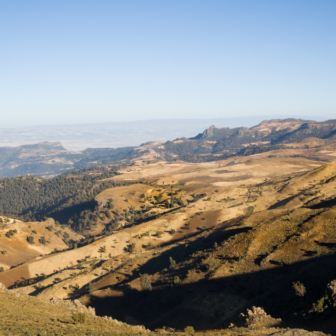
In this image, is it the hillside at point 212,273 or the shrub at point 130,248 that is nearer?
the hillside at point 212,273

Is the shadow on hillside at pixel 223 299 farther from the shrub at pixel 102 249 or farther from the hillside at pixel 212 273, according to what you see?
the shrub at pixel 102 249

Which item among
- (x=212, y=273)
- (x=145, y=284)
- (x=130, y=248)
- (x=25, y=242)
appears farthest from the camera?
(x=25, y=242)

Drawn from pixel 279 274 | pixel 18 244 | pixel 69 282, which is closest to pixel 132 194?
pixel 18 244

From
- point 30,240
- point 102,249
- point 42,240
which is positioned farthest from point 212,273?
point 42,240

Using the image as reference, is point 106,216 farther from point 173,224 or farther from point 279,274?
point 279,274

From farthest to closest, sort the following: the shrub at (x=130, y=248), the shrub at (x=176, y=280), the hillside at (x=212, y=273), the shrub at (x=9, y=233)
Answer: the shrub at (x=9, y=233) → the shrub at (x=130, y=248) → the shrub at (x=176, y=280) → the hillside at (x=212, y=273)

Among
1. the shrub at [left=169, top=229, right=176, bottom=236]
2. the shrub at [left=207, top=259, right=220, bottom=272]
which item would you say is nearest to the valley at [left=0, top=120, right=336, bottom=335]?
the shrub at [left=207, top=259, right=220, bottom=272]

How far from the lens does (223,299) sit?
4006 cm

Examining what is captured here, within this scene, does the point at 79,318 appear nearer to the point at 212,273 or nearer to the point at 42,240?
the point at 212,273

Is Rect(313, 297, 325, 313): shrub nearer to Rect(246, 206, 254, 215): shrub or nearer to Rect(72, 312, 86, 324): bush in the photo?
Rect(72, 312, 86, 324): bush

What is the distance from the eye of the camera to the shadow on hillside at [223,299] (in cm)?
3413

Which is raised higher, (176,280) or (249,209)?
(249,209)

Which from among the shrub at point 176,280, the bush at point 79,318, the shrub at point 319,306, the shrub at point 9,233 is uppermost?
the shrub at point 319,306

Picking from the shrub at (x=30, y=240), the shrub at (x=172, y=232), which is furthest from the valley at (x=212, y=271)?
the shrub at (x=30, y=240)
